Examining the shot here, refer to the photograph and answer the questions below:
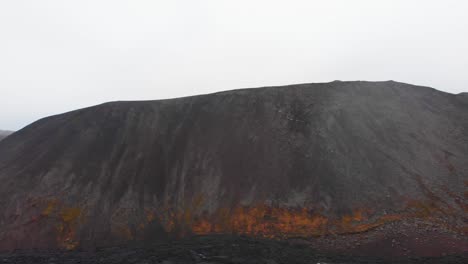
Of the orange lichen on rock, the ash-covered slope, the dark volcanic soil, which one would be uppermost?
the ash-covered slope

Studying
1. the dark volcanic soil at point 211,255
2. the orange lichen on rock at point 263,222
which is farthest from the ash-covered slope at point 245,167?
the dark volcanic soil at point 211,255

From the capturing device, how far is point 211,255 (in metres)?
15.2

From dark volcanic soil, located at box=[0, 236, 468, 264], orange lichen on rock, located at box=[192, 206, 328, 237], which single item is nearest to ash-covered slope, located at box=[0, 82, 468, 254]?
orange lichen on rock, located at box=[192, 206, 328, 237]

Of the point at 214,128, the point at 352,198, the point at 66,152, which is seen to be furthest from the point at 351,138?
the point at 66,152

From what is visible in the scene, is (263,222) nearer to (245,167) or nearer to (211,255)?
(211,255)

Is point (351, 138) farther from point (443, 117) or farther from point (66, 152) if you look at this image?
point (66, 152)

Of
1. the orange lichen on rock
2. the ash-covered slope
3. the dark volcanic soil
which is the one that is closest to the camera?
the dark volcanic soil

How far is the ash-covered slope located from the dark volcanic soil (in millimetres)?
1410

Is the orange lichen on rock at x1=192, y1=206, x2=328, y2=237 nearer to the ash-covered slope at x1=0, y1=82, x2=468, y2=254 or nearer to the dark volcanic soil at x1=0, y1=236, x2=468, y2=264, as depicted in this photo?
the ash-covered slope at x1=0, y1=82, x2=468, y2=254

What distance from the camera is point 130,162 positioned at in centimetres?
2586

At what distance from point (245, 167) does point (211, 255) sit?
9.22 meters

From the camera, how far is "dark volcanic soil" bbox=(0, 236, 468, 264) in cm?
1438

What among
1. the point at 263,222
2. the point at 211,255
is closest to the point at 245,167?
the point at 263,222

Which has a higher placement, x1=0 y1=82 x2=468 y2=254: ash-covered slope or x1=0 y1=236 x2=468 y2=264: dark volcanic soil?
x1=0 y1=82 x2=468 y2=254: ash-covered slope
